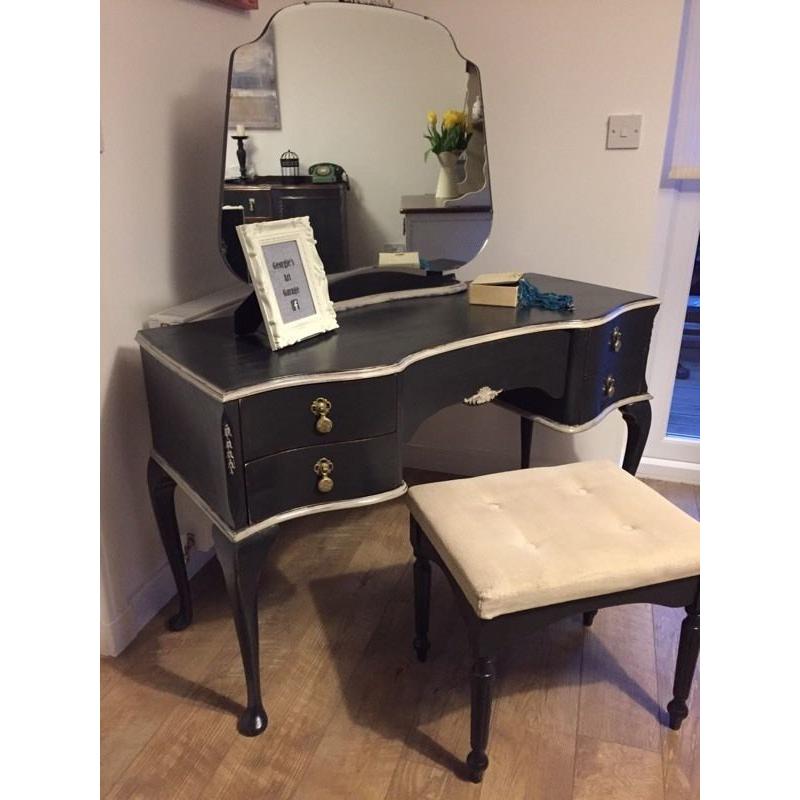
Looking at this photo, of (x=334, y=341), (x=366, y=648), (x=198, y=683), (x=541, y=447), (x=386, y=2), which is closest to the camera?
(x=334, y=341)

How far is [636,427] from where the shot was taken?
5.61ft

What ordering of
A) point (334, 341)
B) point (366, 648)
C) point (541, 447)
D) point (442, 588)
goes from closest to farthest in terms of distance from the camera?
point (334, 341), point (366, 648), point (442, 588), point (541, 447)

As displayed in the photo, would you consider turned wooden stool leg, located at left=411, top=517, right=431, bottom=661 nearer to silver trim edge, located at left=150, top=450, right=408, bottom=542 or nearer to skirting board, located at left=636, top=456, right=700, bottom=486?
silver trim edge, located at left=150, top=450, right=408, bottom=542

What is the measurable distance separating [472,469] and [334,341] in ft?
3.84

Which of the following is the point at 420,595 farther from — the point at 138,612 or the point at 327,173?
the point at 327,173

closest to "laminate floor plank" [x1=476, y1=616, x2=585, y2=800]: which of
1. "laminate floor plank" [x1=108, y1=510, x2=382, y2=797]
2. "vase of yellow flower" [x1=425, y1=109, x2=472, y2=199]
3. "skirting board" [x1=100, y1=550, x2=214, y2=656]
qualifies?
"laminate floor plank" [x1=108, y1=510, x2=382, y2=797]

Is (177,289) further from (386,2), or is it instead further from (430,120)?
(386,2)

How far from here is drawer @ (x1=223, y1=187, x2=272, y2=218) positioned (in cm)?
147

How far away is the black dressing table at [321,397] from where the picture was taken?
1.09 m

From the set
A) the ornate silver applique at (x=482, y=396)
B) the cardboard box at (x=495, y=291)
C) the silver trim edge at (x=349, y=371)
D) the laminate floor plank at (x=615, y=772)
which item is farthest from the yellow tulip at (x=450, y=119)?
the laminate floor plank at (x=615, y=772)

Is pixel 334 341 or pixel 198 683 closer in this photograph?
pixel 334 341

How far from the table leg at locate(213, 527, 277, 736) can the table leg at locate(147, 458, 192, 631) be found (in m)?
0.29

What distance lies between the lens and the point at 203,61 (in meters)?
1.56
